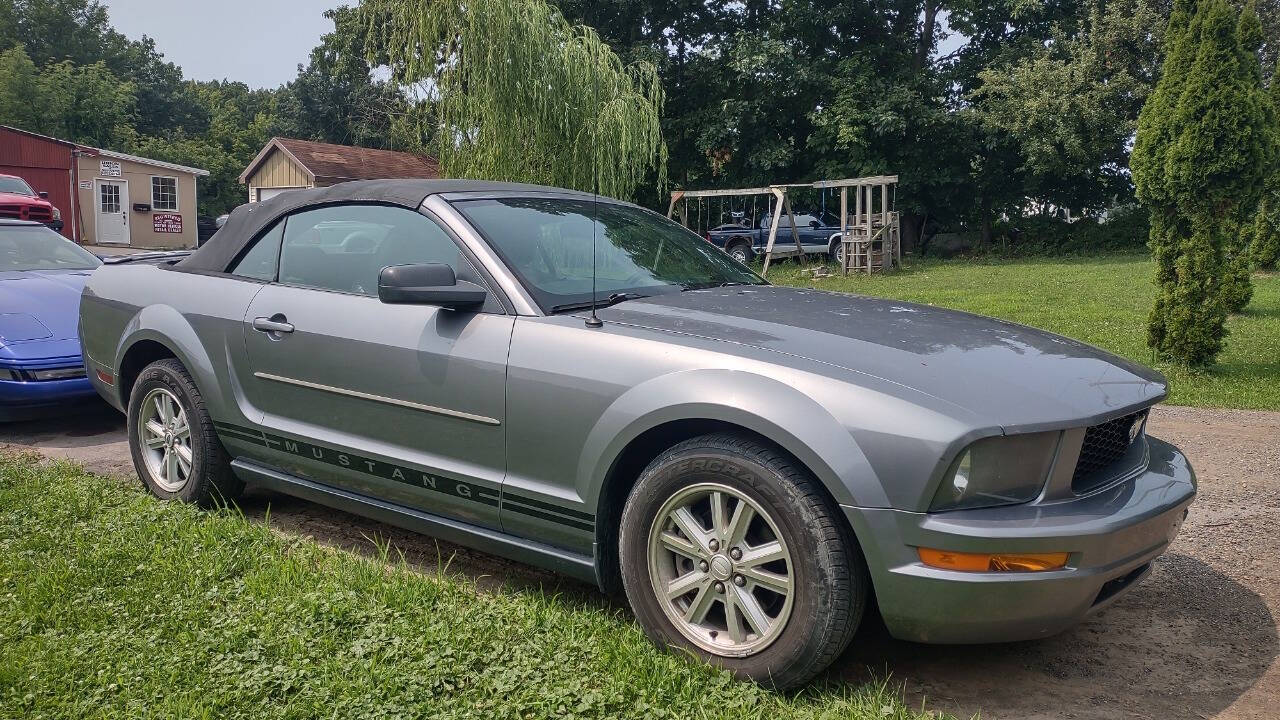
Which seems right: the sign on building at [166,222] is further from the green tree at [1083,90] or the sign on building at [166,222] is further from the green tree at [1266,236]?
the green tree at [1266,236]

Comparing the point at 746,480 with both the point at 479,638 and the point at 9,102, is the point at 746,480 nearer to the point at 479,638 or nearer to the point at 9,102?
the point at 479,638

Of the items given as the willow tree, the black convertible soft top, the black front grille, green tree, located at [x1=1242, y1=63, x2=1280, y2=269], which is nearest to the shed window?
the willow tree

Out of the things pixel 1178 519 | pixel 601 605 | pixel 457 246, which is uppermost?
pixel 457 246

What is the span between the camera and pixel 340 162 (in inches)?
1454

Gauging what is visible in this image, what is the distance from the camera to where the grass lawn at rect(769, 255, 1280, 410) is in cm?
820

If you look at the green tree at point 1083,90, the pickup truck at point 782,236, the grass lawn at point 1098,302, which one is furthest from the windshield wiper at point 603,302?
the green tree at point 1083,90

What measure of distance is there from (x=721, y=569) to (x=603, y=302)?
3.73 ft

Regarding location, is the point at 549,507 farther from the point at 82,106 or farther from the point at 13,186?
the point at 82,106

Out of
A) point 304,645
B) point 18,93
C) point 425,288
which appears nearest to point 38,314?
point 425,288

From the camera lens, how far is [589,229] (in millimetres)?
4055

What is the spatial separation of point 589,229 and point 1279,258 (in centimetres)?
1757

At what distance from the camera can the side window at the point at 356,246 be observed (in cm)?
385

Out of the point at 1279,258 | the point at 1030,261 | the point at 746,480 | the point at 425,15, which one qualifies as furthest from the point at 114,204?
the point at 746,480

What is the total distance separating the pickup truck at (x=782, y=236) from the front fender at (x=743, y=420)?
2394cm
